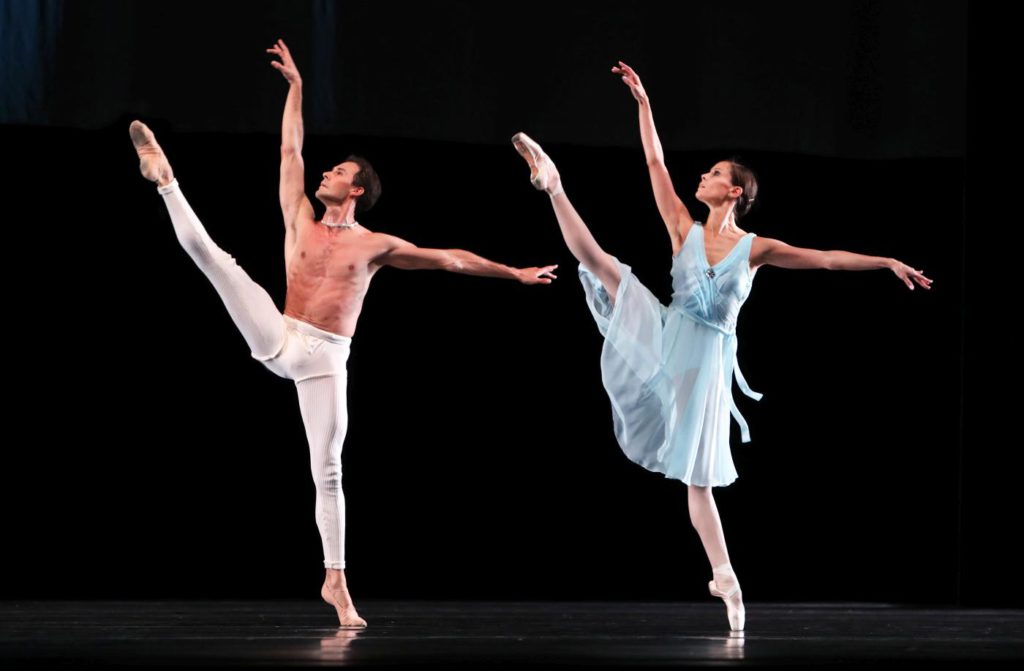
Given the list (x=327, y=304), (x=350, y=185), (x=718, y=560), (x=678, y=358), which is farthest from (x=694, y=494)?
(x=350, y=185)

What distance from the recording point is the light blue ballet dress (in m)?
4.19

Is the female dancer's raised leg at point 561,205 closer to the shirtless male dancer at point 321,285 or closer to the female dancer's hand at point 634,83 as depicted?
the shirtless male dancer at point 321,285

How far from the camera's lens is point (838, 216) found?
5727mm

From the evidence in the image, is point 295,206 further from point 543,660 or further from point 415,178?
point 543,660

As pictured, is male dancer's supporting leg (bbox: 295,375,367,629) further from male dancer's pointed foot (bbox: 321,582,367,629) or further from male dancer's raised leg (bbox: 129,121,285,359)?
male dancer's raised leg (bbox: 129,121,285,359)

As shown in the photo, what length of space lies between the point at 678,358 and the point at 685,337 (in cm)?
7

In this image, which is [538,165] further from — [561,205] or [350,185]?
[350,185]

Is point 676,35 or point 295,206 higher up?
point 676,35

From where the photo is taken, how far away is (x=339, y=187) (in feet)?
14.2

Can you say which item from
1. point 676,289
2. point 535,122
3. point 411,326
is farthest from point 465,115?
point 676,289

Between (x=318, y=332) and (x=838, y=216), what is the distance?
98.1 inches

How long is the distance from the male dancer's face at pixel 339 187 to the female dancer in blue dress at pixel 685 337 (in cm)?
66

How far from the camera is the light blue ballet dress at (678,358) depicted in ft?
13.8

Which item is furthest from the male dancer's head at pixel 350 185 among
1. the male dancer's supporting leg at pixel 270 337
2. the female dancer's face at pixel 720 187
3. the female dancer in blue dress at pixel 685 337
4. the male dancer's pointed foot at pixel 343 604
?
the male dancer's pointed foot at pixel 343 604
